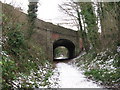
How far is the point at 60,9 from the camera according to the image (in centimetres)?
1997

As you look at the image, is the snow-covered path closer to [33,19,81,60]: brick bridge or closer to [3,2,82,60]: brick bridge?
[3,2,82,60]: brick bridge

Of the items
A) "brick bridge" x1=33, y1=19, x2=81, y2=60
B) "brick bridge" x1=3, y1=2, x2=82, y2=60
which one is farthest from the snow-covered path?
"brick bridge" x1=33, y1=19, x2=81, y2=60

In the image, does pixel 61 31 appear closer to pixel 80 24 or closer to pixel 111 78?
pixel 80 24

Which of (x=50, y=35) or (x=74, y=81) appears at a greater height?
(x=50, y=35)

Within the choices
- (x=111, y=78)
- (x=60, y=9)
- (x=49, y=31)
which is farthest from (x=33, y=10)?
(x=111, y=78)

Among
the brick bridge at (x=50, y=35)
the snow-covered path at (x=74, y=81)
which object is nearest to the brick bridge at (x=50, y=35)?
the brick bridge at (x=50, y=35)

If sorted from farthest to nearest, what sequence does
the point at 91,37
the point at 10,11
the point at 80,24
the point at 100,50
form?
the point at 80,24
the point at 91,37
the point at 100,50
the point at 10,11

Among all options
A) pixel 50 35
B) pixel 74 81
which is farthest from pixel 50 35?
pixel 74 81

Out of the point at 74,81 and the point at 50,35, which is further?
the point at 50,35

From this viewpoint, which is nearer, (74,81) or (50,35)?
(74,81)

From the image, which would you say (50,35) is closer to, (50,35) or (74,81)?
(50,35)

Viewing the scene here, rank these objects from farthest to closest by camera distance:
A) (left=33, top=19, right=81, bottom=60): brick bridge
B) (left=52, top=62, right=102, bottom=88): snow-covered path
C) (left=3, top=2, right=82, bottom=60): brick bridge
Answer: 1. (left=33, top=19, right=81, bottom=60): brick bridge
2. (left=3, top=2, right=82, bottom=60): brick bridge
3. (left=52, top=62, right=102, bottom=88): snow-covered path

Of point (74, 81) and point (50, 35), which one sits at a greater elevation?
point (50, 35)

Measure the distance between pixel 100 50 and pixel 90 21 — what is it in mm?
2936
